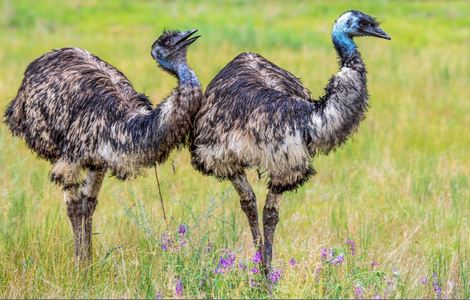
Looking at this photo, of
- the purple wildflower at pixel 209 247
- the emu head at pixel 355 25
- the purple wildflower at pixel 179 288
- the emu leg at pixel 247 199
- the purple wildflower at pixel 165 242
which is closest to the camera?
the purple wildflower at pixel 179 288

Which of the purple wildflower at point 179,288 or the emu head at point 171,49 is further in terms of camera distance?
the emu head at point 171,49

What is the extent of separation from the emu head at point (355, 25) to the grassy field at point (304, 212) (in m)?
1.28

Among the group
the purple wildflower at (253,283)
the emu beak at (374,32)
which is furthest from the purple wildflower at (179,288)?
the emu beak at (374,32)

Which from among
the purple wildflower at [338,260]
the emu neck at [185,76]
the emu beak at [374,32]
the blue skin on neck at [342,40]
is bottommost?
the purple wildflower at [338,260]

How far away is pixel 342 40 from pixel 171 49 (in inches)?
37.9

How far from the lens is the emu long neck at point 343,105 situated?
528 cm

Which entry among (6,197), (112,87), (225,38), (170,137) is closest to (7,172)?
(6,197)

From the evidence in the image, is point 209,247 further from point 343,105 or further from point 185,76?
point 343,105

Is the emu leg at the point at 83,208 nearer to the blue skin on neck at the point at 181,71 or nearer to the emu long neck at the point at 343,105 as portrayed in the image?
the blue skin on neck at the point at 181,71

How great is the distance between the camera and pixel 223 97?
562cm

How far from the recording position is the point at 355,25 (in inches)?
214

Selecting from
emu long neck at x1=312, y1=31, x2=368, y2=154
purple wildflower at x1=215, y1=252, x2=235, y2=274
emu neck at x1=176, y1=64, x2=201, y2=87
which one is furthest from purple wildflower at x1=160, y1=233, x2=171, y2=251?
emu long neck at x1=312, y1=31, x2=368, y2=154

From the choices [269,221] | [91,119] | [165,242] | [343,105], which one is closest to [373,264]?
[269,221]

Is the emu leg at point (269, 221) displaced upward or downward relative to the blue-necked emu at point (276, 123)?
downward
